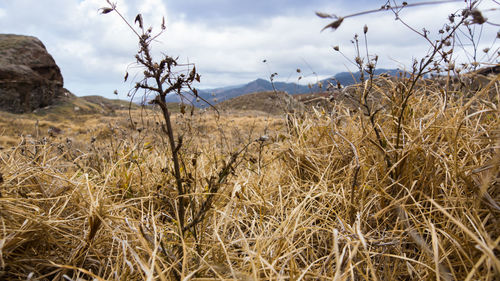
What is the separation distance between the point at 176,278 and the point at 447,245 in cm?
107

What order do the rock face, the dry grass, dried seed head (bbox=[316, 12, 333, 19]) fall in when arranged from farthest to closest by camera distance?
the rock face < the dry grass < dried seed head (bbox=[316, 12, 333, 19])

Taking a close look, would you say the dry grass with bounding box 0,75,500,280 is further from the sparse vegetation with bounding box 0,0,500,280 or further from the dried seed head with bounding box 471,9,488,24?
the dried seed head with bounding box 471,9,488,24

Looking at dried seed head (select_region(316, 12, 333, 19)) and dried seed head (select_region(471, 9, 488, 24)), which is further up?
dried seed head (select_region(316, 12, 333, 19))

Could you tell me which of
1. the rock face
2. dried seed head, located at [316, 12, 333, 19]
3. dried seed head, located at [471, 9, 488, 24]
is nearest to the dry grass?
dried seed head, located at [471, 9, 488, 24]

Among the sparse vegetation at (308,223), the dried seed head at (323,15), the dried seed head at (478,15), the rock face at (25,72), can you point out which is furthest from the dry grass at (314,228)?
the rock face at (25,72)

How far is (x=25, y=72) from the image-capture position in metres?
21.0

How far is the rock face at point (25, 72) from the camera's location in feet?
65.5

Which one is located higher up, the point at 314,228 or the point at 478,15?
the point at 478,15

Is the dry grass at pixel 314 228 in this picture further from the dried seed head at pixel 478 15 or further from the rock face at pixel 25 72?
the rock face at pixel 25 72

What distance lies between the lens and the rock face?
19969mm

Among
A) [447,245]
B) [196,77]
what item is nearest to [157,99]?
[196,77]

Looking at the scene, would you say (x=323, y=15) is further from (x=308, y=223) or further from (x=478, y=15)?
(x=308, y=223)

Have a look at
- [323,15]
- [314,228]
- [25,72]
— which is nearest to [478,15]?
[323,15]

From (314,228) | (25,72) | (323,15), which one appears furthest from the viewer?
(25,72)
